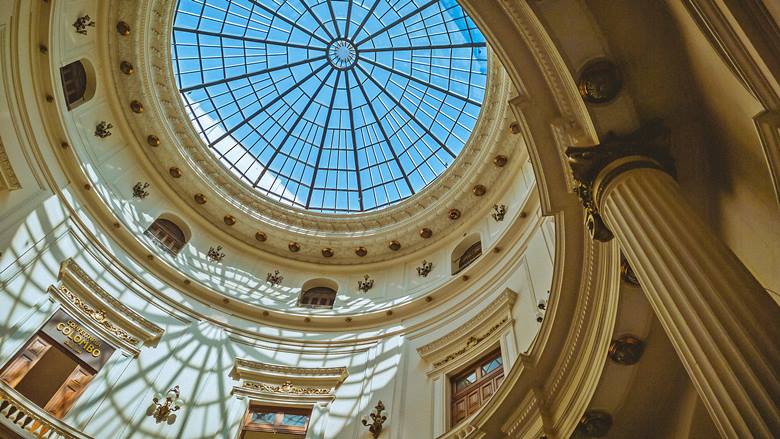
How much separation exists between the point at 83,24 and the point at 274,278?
10.1 m

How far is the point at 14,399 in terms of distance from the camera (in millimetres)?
9648

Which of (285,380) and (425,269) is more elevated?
(425,269)

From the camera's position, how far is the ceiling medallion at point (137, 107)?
57.4 feet

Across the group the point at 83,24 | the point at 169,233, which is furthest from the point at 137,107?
the point at 169,233

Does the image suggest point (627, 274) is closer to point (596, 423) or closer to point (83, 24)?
point (596, 423)

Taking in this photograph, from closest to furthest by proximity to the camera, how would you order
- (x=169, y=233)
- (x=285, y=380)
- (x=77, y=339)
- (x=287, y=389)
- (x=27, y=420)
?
(x=27, y=420)
(x=77, y=339)
(x=287, y=389)
(x=285, y=380)
(x=169, y=233)

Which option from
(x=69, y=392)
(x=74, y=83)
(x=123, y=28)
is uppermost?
(x=123, y=28)

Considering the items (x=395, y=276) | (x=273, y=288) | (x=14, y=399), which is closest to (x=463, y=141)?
(x=395, y=276)

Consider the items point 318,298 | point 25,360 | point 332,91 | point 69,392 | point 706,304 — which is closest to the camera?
point 706,304

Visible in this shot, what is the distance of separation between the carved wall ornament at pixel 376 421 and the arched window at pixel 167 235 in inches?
357

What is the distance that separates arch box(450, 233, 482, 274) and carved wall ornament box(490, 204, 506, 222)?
38.5 inches

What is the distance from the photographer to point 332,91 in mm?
21812

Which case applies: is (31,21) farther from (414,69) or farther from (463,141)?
(463,141)

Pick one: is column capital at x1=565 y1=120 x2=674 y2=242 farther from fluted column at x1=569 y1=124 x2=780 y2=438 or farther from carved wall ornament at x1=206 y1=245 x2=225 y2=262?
carved wall ornament at x1=206 y1=245 x2=225 y2=262
